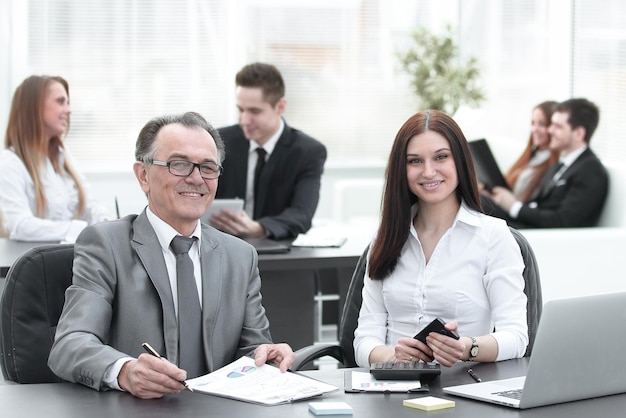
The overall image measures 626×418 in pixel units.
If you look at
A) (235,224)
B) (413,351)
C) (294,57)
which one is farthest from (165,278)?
(294,57)

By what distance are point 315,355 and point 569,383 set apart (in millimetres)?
895

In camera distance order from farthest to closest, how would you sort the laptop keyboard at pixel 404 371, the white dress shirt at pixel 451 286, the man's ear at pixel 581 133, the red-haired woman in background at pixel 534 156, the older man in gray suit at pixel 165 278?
the red-haired woman in background at pixel 534 156 → the man's ear at pixel 581 133 → the white dress shirt at pixel 451 286 → the older man in gray suit at pixel 165 278 → the laptop keyboard at pixel 404 371

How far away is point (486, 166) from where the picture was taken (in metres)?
6.32

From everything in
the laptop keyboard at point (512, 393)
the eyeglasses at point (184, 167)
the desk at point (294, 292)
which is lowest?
the desk at point (294, 292)

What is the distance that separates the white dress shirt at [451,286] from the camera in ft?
9.21

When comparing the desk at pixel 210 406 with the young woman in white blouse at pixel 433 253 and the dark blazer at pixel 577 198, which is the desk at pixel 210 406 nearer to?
the young woman in white blouse at pixel 433 253

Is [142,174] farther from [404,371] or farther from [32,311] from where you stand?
[404,371]

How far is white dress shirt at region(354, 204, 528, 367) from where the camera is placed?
9.21 feet

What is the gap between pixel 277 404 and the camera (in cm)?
210

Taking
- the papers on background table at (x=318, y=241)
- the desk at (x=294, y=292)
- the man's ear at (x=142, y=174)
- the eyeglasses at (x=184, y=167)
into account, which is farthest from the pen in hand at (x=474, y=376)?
the papers on background table at (x=318, y=241)

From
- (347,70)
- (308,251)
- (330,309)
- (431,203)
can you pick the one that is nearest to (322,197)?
(347,70)

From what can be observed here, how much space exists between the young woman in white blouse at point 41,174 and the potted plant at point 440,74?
382 centimetres

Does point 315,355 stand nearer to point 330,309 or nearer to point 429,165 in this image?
point 429,165

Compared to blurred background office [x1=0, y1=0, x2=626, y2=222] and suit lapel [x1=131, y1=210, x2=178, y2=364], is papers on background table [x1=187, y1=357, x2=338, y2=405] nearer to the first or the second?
suit lapel [x1=131, y1=210, x2=178, y2=364]
